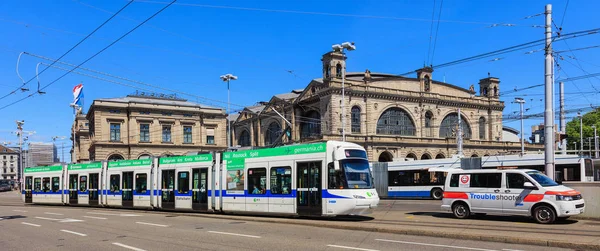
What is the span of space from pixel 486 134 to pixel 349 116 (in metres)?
30.1

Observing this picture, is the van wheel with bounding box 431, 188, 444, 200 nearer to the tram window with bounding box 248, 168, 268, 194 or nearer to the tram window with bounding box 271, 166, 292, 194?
the tram window with bounding box 248, 168, 268, 194

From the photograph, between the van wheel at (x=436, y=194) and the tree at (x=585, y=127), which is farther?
the tree at (x=585, y=127)

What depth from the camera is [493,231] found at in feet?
43.3

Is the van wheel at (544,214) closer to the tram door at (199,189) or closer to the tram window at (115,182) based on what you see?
the tram door at (199,189)

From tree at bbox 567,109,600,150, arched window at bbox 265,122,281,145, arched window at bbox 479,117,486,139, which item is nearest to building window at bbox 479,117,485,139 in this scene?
arched window at bbox 479,117,486,139

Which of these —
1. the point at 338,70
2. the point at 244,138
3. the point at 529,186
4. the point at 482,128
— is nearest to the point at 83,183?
the point at 529,186

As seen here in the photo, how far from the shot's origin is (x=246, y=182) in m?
20.3

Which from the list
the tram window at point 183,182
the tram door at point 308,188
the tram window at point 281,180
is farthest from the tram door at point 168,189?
the tram door at point 308,188

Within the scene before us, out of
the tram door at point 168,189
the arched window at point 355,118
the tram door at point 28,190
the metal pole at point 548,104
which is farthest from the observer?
the arched window at point 355,118

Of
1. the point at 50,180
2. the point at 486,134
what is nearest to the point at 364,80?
the point at 486,134

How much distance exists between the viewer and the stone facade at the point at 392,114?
68.1 m

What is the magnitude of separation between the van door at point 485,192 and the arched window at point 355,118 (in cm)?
5214

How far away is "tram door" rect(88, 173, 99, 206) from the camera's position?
97.8 feet

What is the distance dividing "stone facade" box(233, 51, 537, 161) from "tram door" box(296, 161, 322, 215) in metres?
44.1
